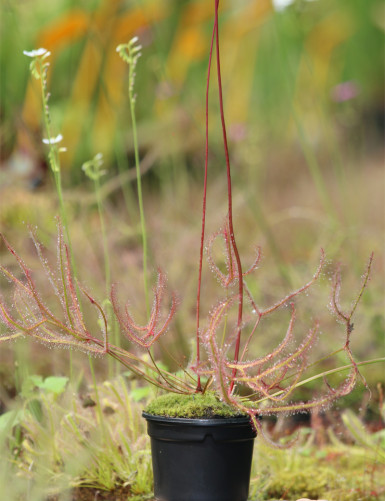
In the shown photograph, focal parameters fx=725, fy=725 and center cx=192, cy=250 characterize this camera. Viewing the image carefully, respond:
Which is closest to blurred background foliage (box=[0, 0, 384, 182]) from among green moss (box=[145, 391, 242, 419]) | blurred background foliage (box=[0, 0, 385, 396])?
blurred background foliage (box=[0, 0, 385, 396])

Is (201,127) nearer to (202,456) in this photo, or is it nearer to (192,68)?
(192,68)

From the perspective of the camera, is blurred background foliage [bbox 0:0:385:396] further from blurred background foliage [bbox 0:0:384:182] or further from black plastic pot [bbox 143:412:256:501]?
black plastic pot [bbox 143:412:256:501]

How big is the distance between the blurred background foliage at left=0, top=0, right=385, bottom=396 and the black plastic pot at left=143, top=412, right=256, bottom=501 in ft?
4.88

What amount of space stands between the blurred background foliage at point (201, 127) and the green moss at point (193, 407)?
1.39m

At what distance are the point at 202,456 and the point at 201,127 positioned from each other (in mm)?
4423

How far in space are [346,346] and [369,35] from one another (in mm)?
8584

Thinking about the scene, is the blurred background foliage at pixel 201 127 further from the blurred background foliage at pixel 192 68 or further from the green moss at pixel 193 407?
the green moss at pixel 193 407

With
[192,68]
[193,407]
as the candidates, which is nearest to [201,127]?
[192,68]

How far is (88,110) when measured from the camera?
6.54m

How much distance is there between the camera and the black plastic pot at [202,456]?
4.88 ft

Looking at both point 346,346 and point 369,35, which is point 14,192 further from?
point 369,35

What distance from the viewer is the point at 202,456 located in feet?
4.93

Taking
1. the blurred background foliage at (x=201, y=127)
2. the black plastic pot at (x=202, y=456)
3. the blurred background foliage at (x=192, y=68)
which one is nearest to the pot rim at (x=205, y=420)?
the black plastic pot at (x=202, y=456)

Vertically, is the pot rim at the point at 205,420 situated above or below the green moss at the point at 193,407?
below
